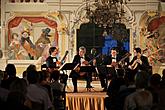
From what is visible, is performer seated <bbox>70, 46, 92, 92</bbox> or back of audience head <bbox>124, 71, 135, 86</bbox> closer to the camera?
back of audience head <bbox>124, 71, 135, 86</bbox>

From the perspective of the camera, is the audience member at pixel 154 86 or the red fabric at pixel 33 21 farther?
the red fabric at pixel 33 21

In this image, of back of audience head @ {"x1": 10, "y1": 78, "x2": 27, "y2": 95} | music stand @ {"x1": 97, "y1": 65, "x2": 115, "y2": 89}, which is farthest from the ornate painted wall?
back of audience head @ {"x1": 10, "y1": 78, "x2": 27, "y2": 95}

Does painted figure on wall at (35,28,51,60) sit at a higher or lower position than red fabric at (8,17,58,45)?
lower

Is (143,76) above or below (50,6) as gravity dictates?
below

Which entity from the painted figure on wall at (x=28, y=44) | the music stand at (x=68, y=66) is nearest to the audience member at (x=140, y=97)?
the music stand at (x=68, y=66)

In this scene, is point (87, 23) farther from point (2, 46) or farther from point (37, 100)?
point (37, 100)

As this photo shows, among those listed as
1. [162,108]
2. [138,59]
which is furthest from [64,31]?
[162,108]

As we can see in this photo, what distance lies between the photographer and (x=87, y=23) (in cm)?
2022

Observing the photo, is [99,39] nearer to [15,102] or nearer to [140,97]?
[140,97]

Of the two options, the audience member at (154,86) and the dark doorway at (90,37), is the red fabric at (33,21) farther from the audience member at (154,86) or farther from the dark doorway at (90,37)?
the audience member at (154,86)

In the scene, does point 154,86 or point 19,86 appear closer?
point 19,86

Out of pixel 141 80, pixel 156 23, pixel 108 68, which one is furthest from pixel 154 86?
pixel 156 23

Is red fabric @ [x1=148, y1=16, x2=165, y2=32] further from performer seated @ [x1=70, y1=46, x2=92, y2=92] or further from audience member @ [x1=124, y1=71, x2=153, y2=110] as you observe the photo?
audience member @ [x1=124, y1=71, x2=153, y2=110]

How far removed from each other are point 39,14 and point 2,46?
7.08ft
